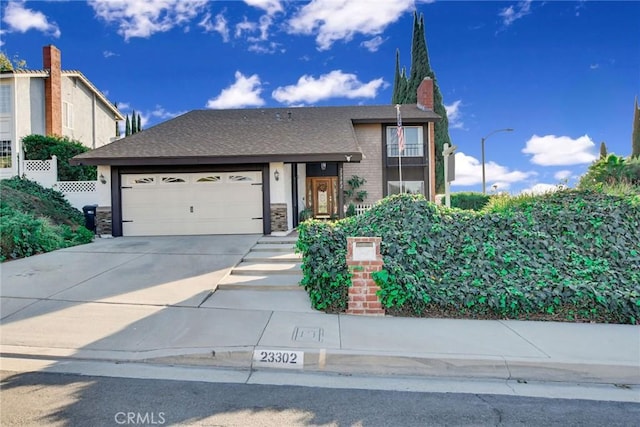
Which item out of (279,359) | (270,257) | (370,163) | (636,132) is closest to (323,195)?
(370,163)

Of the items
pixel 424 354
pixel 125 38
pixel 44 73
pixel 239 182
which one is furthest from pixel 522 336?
pixel 44 73

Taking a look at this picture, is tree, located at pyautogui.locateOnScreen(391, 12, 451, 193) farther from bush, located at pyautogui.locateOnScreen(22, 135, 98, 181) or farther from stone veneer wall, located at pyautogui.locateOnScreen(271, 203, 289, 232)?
bush, located at pyautogui.locateOnScreen(22, 135, 98, 181)

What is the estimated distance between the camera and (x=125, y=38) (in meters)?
14.1

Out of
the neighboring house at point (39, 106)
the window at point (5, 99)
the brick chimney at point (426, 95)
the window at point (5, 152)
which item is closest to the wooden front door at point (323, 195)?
the brick chimney at point (426, 95)

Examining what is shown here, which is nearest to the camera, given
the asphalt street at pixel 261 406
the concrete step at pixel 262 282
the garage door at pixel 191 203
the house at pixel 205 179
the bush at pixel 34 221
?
the asphalt street at pixel 261 406

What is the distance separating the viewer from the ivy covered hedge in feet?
18.6

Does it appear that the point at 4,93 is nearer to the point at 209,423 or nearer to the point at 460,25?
the point at 460,25

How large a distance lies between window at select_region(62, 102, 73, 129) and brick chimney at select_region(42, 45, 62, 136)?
81 cm

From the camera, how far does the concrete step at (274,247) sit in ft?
31.3

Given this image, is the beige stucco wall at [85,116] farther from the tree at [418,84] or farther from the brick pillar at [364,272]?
the brick pillar at [364,272]

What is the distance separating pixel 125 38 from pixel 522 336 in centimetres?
1561

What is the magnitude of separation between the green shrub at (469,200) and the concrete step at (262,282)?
17.1 meters

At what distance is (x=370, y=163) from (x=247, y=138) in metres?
7.36

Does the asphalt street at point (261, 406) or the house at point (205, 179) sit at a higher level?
the house at point (205, 179)
